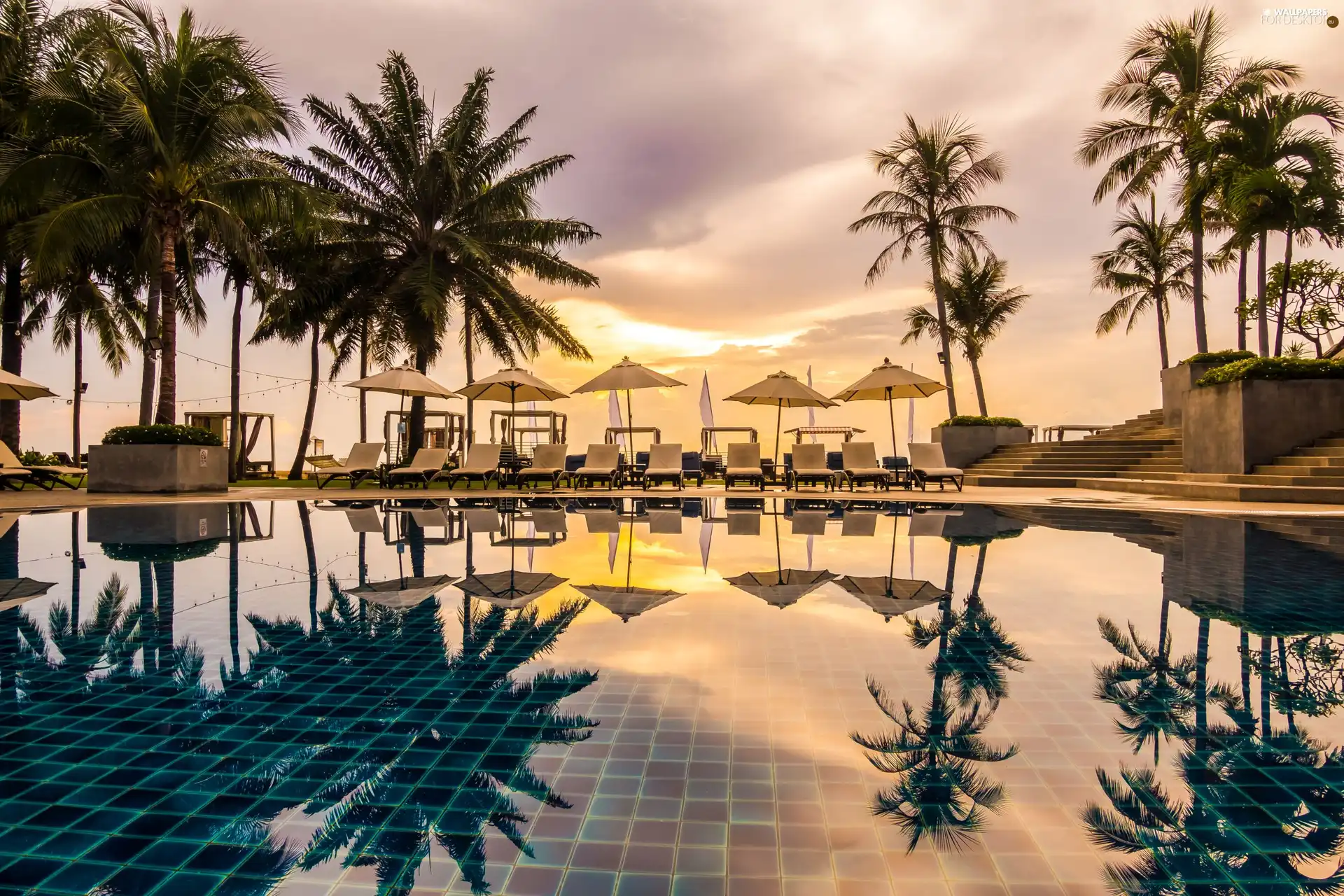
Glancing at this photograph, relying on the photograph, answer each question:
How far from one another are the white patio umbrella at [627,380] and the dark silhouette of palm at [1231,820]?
47.2 ft

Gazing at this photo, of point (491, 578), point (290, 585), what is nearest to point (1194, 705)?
point (491, 578)

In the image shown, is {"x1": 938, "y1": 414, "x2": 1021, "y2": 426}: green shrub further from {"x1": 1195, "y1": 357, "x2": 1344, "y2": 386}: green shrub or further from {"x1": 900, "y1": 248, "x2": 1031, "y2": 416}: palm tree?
{"x1": 1195, "y1": 357, "x2": 1344, "y2": 386}: green shrub

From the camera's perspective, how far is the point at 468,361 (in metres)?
24.7

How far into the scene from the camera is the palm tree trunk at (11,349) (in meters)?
18.2

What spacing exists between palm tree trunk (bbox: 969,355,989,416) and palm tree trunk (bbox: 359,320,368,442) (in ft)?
67.5

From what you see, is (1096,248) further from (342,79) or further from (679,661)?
(679,661)

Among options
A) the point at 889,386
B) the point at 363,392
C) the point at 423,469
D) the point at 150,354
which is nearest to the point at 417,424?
the point at 423,469

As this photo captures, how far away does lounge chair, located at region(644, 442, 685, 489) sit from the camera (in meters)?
15.5

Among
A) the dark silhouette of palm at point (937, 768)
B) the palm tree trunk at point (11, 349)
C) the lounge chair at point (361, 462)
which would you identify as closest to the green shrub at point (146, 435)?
the lounge chair at point (361, 462)

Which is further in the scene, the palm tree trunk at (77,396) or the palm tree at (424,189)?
the palm tree trunk at (77,396)

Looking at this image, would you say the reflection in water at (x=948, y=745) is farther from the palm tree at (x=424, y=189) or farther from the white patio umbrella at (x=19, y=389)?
the white patio umbrella at (x=19, y=389)

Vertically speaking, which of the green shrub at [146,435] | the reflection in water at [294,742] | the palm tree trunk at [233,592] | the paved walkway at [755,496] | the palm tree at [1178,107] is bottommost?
the reflection in water at [294,742]

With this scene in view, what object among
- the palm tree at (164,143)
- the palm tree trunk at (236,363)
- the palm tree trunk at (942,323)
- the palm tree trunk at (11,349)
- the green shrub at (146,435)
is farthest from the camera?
the palm tree trunk at (942,323)

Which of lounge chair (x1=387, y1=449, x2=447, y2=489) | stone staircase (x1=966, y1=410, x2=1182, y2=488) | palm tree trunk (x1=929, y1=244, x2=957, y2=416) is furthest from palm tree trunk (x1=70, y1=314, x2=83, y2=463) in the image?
stone staircase (x1=966, y1=410, x2=1182, y2=488)
